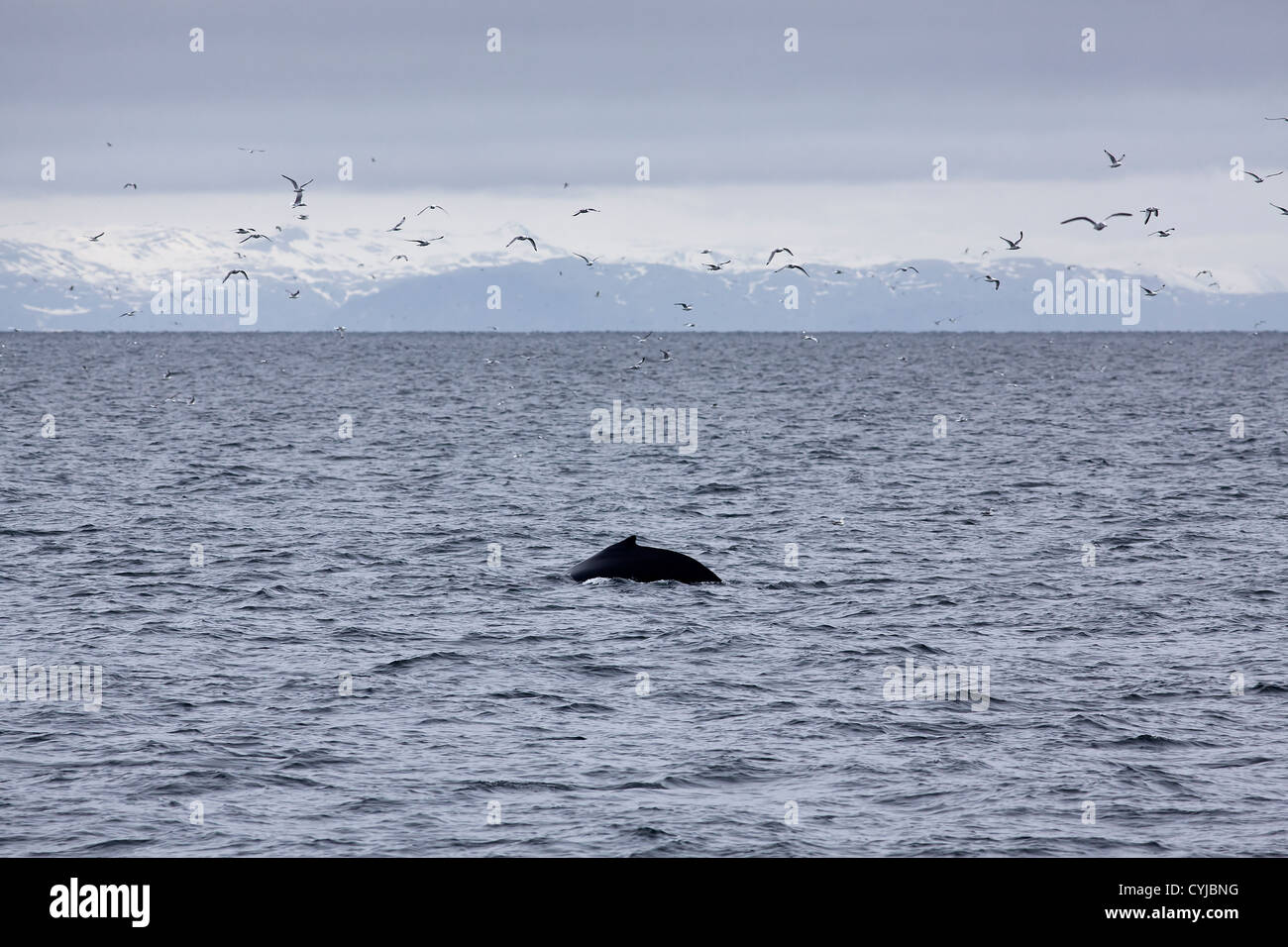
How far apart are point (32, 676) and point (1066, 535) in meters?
25.9

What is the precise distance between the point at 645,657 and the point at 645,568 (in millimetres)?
7129

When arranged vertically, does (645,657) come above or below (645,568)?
below

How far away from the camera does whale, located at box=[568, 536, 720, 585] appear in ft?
101

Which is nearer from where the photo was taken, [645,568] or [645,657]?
[645,657]

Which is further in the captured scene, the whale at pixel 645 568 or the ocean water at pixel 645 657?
the whale at pixel 645 568

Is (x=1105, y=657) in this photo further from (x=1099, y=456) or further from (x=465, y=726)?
(x=1099, y=456)

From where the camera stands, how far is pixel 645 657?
23969mm

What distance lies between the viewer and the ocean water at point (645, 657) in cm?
1614

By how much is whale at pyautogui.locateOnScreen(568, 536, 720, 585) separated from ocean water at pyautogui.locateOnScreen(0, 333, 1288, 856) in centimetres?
58

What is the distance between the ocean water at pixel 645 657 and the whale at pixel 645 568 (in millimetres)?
578

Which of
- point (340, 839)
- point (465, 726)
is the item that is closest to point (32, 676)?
point (465, 726)
